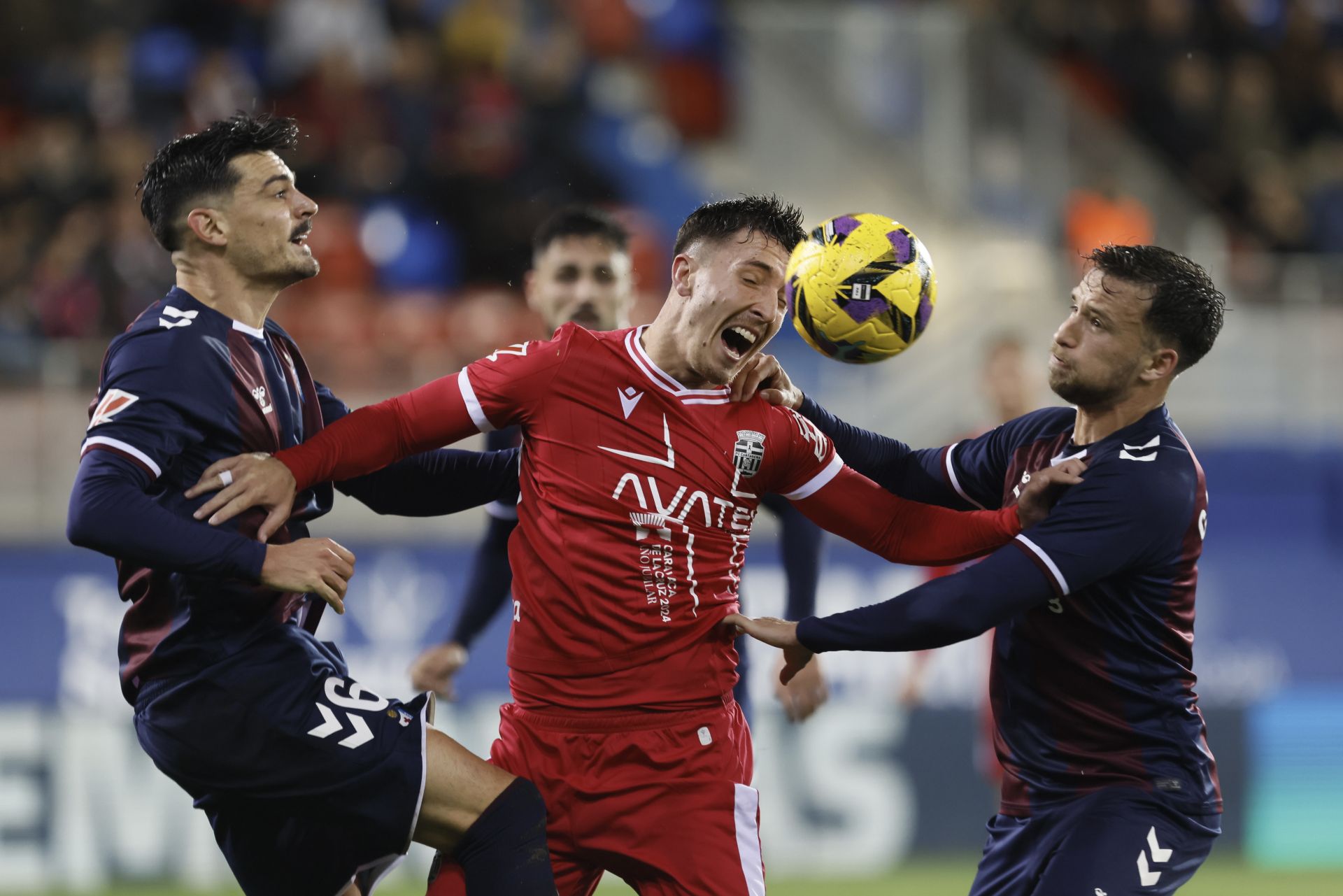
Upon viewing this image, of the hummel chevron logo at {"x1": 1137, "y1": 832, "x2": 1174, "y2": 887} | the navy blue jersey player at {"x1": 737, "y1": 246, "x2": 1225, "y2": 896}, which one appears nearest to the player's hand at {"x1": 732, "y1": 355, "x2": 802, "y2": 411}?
the navy blue jersey player at {"x1": 737, "y1": 246, "x2": 1225, "y2": 896}

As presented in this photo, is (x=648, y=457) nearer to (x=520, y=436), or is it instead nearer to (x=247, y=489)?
(x=247, y=489)

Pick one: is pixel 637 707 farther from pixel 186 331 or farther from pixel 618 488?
pixel 186 331

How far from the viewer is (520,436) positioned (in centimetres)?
583

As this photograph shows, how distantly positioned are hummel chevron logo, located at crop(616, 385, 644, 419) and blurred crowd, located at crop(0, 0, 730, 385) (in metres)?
5.37

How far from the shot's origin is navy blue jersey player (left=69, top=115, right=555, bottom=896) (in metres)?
4.02

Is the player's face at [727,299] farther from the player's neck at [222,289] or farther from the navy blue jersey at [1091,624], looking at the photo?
the player's neck at [222,289]

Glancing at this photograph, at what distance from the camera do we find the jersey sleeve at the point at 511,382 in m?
4.45

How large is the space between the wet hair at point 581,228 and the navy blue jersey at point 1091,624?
6.38 feet

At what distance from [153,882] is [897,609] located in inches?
221

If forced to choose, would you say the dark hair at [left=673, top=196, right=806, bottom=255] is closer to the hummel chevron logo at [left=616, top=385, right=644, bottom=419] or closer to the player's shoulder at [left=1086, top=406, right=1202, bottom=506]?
the hummel chevron logo at [left=616, top=385, right=644, bottom=419]

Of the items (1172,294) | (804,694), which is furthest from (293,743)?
(1172,294)

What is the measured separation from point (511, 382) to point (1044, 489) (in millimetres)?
1457

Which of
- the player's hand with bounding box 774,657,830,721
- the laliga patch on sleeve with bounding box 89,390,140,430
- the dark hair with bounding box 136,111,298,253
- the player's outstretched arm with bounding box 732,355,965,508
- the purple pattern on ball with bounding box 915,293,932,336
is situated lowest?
the player's hand with bounding box 774,657,830,721

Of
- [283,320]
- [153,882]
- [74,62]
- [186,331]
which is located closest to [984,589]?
[186,331]
